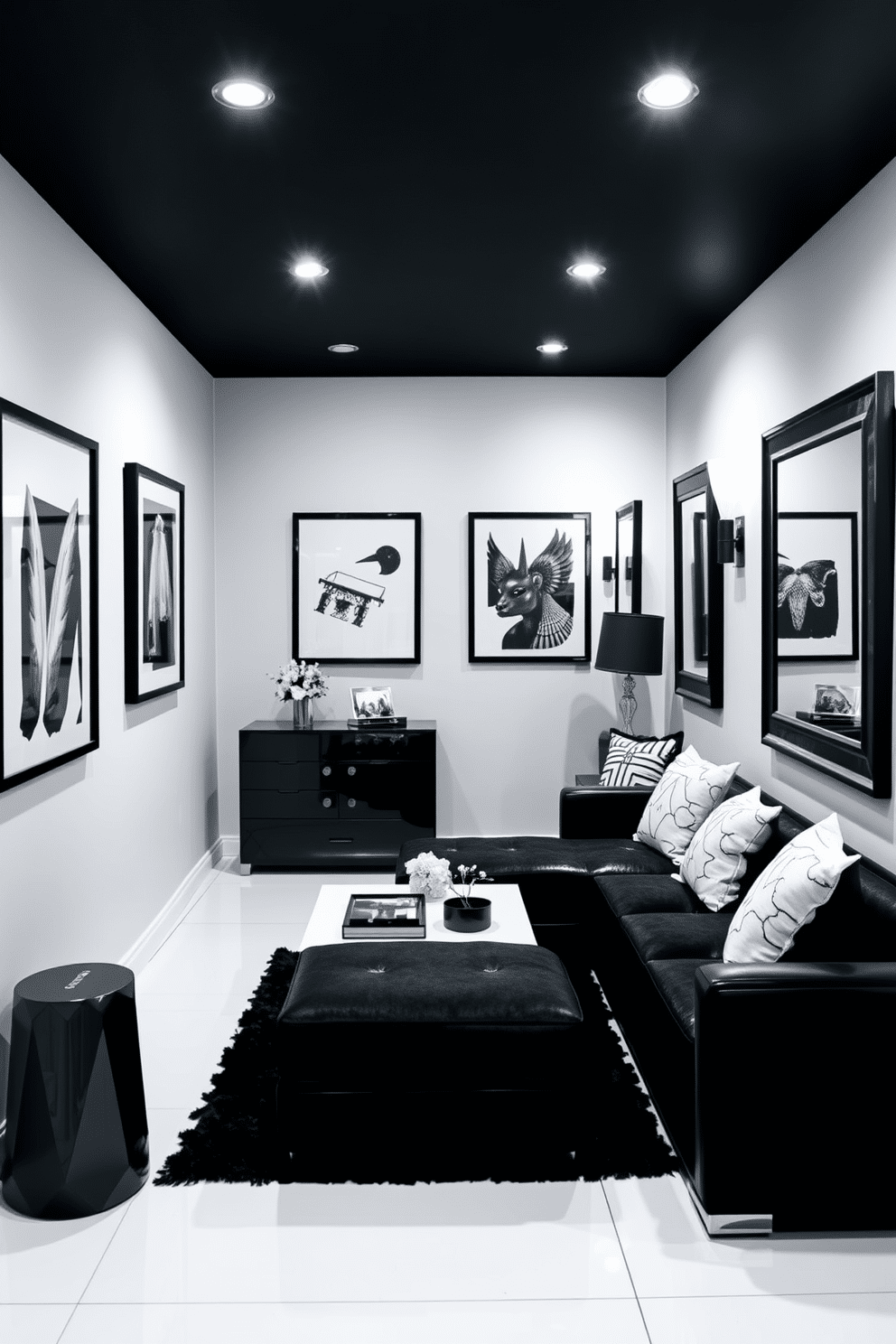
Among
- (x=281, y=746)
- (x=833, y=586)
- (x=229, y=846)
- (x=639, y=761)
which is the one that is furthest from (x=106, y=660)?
(x=833, y=586)

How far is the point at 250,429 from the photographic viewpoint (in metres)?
5.96

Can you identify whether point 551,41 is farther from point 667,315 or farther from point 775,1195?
point 775,1195

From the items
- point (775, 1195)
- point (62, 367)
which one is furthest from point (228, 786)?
point (775, 1195)

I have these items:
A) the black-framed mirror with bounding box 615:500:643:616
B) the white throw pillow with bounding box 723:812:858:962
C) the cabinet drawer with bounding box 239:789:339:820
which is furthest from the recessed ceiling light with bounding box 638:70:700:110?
the cabinet drawer with bounding box 239:789:339:820

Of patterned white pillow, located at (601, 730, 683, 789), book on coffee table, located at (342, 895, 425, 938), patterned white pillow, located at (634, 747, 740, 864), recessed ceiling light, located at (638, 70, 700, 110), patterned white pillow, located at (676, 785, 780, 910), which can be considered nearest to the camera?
recessed ceiling light, located at (638, 70, 700, 110)

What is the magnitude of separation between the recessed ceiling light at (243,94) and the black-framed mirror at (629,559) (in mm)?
3354

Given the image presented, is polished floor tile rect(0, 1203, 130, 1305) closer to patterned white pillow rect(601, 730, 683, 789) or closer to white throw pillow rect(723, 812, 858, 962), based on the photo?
white throw pillow rect(723, 812, 858, 962)

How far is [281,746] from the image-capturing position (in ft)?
18.5

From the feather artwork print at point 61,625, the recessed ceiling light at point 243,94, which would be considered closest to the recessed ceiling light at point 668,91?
the recessed ceiling light at point 243,94

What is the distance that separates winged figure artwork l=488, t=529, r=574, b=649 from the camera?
19.7 ft

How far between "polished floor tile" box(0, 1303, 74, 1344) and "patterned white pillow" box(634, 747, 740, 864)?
2719mm

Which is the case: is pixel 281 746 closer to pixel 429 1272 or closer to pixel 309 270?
pixel 309 270

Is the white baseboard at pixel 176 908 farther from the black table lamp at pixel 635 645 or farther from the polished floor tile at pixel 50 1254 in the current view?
the black table lamp at pixel 635 645

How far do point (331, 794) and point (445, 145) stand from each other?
3.49m
